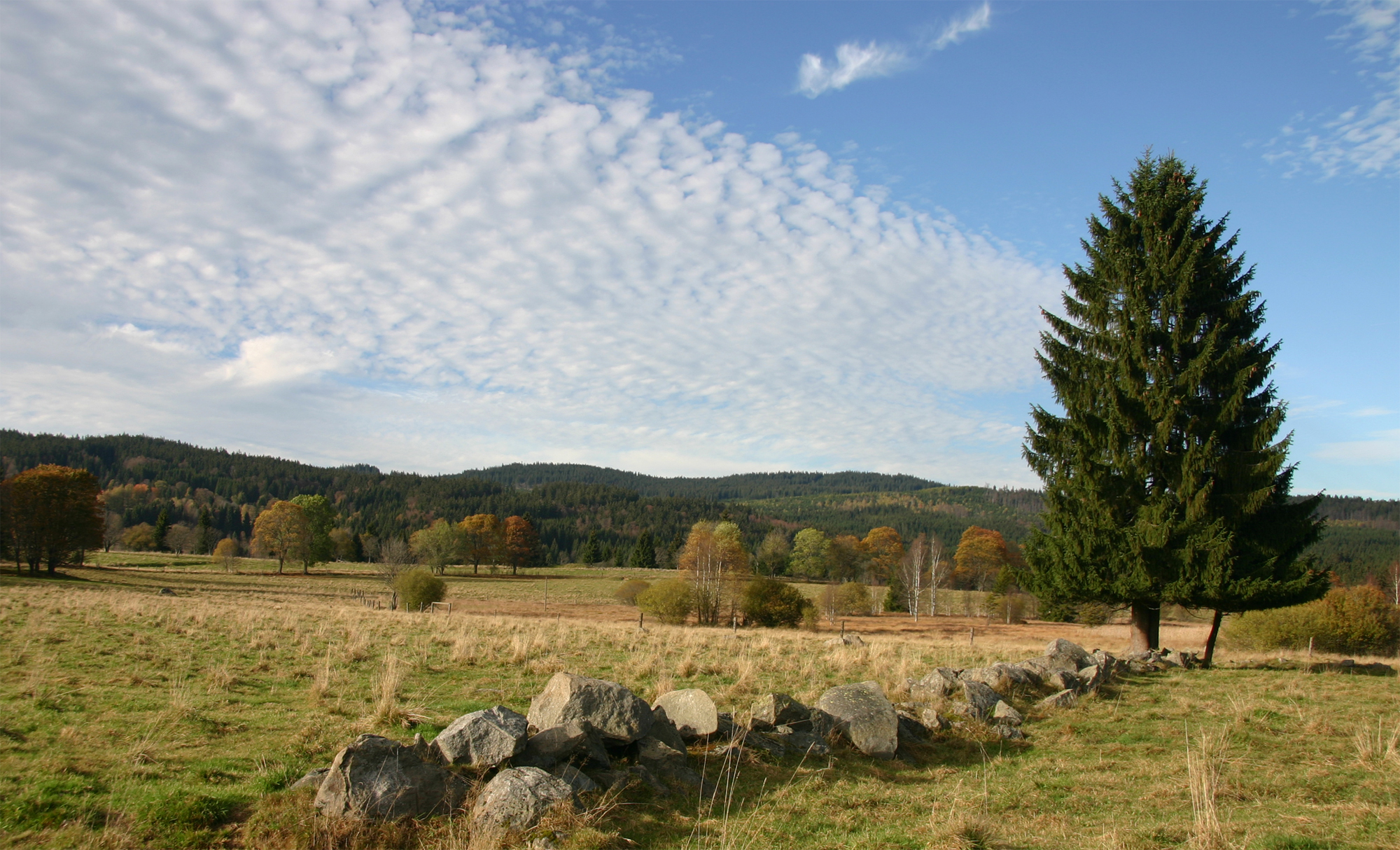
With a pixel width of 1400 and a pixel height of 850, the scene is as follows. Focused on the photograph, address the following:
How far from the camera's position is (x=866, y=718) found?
8.45 meters

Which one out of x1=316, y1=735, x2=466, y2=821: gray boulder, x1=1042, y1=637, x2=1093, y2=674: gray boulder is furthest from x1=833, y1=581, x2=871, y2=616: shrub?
x1=316, y1=735, x2=466, y2=821: gray boulder

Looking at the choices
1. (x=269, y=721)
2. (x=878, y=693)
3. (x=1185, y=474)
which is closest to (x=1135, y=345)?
(x=1185, y=474)

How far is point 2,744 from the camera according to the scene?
650 cm

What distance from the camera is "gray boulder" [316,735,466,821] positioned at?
516 cm

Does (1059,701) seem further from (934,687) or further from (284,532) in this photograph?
(284,532)

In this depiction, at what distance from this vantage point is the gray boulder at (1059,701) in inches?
437

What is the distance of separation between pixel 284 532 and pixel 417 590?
36.7 meters

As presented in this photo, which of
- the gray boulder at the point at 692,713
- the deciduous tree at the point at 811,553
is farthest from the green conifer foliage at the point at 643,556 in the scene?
the gray boulder at the point at 692,713

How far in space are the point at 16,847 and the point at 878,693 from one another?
27.3ft

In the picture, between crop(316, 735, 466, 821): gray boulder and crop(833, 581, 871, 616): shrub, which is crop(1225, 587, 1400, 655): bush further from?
crop(316, 735, 466, 821): gray boulder

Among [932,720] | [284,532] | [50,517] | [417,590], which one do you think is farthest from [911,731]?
[284,532]

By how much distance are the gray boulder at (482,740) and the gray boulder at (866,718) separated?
414cm

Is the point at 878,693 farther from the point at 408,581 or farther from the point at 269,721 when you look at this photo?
the point at 408,581

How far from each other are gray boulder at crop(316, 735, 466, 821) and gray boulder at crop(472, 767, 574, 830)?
1.23 ft
